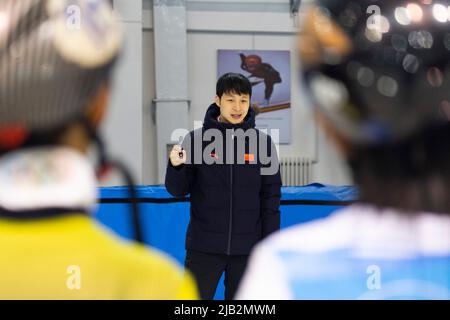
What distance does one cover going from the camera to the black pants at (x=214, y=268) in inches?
46.1

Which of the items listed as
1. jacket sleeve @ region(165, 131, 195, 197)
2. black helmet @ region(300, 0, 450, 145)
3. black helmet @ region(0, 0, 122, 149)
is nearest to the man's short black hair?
jacket sleeve @ region(165, 131, 195, 197)

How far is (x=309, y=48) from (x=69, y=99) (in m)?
0.40

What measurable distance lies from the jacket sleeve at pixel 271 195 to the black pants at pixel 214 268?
0.37 feet

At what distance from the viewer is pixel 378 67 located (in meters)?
0.86

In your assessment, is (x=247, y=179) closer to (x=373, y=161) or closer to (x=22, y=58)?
(x=373, y=161)

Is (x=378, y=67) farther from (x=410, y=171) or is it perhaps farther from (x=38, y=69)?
(x=38, y=69)

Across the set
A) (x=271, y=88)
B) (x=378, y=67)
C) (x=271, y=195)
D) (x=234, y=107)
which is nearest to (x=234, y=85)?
(x=234, y=107)

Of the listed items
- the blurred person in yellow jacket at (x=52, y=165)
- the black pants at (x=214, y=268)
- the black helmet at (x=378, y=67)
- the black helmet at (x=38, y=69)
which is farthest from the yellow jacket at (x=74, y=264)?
the black helmet at (x=378, y=67)

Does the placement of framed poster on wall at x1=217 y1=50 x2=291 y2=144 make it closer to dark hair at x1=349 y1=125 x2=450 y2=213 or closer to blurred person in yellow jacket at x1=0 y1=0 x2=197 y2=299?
dark hair at x1=349 y1=125 x2=450 y2=213

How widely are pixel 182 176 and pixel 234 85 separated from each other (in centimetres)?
25

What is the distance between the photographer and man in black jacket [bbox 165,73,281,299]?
1.17 meters

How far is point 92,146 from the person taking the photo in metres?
0.86

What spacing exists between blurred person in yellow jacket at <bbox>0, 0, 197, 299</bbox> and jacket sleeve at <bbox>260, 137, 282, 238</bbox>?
0.47 m
